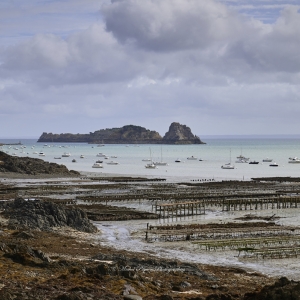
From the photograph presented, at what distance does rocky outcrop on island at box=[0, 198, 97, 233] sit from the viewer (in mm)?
37875

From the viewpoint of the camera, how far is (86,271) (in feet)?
71.7

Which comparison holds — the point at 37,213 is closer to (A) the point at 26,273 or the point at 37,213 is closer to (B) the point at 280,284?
(A) the point at 26,273

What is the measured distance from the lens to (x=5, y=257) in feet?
77.1

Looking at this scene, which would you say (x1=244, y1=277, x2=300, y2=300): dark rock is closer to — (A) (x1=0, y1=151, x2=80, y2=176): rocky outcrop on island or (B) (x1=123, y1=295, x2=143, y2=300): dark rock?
(B) (x1=123, y1=295, x2=143, y2=300): dark rock

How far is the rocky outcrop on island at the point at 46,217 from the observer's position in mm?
37875

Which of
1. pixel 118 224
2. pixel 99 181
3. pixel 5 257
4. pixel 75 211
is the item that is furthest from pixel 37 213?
pixel 99 181

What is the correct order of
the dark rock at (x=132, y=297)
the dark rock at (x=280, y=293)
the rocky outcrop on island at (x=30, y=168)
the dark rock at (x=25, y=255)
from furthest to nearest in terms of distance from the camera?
the rocky outcrop on island at (x=30, y=168) < the dark rock at (x=25, y=255) < the dark rock at (x=132, y=297) < the dark rock at (x=280, y=293)

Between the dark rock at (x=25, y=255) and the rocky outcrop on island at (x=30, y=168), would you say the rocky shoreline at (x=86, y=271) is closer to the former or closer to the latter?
the dark rock at (x=25, y=255)

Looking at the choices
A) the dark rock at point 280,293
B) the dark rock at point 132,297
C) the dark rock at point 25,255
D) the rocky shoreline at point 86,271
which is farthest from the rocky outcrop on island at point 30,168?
the dark rock at point 280,293

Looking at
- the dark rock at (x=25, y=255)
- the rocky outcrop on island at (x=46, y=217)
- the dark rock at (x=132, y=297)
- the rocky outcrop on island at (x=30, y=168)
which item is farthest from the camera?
the rocky outcrop on island at (x=30, y=168)

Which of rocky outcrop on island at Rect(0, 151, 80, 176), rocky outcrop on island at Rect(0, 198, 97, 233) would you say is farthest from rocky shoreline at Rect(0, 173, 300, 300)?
rocky outcrop on island at Rect(0, 151, 80, 176)

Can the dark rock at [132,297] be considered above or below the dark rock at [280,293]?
below

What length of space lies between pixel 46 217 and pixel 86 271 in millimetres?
17396

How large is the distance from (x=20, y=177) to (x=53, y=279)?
7531 centimetres
